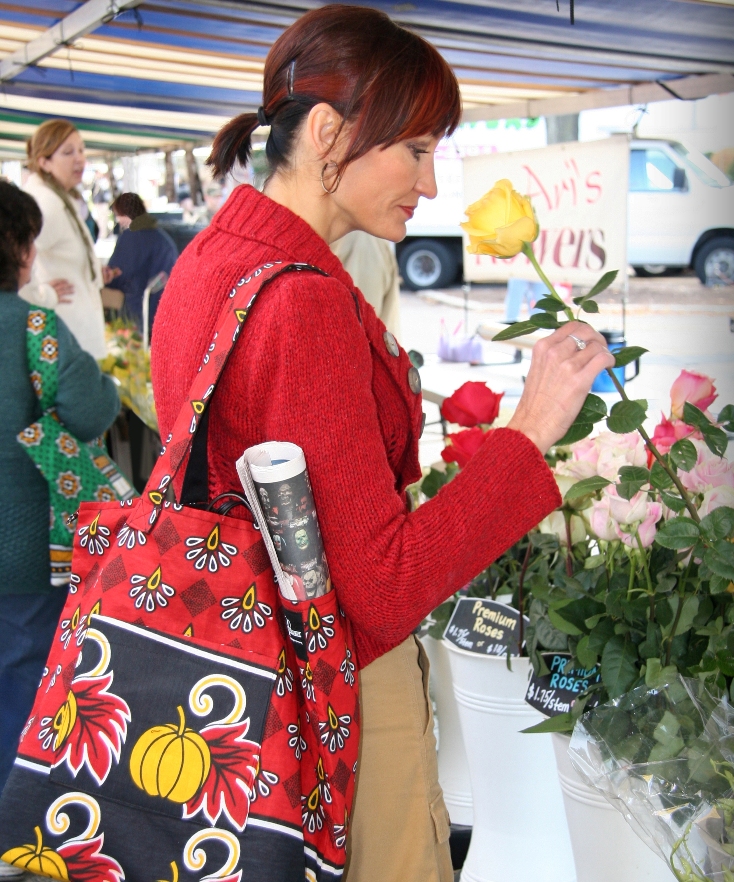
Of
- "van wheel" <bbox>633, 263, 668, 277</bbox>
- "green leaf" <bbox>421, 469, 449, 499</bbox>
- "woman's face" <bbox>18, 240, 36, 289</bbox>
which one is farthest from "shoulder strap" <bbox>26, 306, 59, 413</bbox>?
"van wheel" <bbox>633, 263, 668, 277</bbox>

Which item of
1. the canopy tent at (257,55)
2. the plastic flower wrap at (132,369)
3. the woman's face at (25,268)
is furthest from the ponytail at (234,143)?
the plastic flower wrap at (132,369)

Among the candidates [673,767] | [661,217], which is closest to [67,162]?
[673,767]

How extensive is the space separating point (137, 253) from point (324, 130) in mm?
2099

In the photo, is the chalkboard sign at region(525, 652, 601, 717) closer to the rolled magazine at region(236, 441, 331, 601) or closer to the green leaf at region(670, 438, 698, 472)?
the green leaf at region(670, 438, 698, 472)

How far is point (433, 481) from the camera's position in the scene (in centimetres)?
165

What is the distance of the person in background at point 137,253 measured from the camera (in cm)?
276

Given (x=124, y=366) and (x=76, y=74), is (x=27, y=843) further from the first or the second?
(x=76, y=74)

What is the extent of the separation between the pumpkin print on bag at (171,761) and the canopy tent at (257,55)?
2141 mm

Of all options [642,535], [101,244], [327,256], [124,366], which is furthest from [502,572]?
[101,244]

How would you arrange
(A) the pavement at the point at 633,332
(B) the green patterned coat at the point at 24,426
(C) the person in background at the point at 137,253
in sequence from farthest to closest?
(A) the pavement at the point at 633,332
(C) the person in background at the point at 137,253
(B) the green patterned coat at the point at 24,426

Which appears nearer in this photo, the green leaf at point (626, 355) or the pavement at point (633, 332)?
the green leaf at point (626, 355)

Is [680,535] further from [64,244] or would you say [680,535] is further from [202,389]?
[64,244]

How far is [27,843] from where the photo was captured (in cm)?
83

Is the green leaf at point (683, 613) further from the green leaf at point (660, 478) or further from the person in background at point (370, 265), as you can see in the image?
the person in background at point (370, 265)
